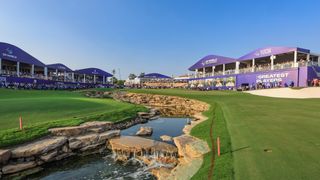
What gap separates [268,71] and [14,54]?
5145cm

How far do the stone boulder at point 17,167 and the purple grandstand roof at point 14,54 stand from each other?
4694 centimetres

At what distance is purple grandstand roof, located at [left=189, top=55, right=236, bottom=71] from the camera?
55.5 meters

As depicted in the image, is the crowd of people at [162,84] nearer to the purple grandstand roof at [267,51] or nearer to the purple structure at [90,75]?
the purple structure at [90,75]

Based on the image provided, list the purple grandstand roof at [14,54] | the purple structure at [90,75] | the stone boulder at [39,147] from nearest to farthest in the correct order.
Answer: the stone boulder at [39,147] < the purple grandstand roof at [14,54] < the purple structure at [90,75]

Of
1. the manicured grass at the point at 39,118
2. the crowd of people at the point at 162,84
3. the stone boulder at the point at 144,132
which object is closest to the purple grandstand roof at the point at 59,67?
the crowd of people at the point at 162,84

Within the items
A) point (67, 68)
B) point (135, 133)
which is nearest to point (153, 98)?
point (135, 133)

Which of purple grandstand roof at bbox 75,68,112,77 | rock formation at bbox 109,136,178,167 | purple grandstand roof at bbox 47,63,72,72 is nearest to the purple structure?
purple grandstand roof at bbox 75,68,112,77

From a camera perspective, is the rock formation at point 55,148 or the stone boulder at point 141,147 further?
the stone boulder at point 141,147

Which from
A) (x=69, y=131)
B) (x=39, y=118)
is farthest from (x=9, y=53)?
(x=69, y=131)

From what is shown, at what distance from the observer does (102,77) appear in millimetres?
89500

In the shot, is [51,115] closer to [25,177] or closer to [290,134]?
[25,177]

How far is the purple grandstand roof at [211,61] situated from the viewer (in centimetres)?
5550

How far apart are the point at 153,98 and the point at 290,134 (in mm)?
30003

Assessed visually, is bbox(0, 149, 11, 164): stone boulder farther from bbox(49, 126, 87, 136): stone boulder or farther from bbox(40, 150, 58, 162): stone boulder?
bbox(49, 126, 87, 136): stone boulder
